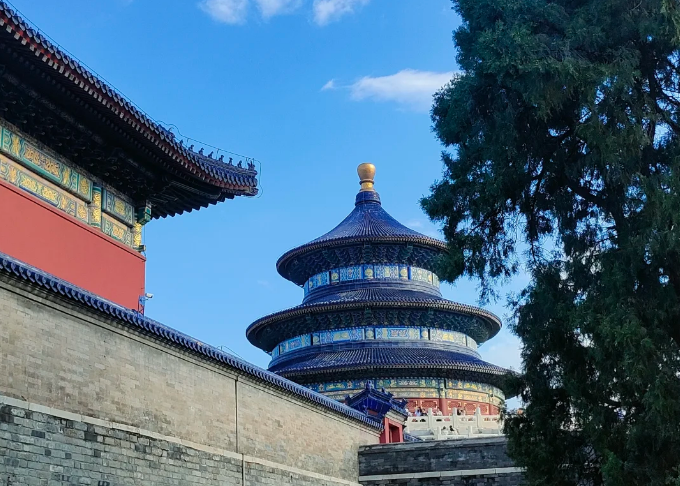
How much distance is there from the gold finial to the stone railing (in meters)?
13.9

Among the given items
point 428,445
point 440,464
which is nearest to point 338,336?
point 428,445

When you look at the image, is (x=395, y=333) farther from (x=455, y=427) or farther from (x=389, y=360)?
(x=455, y=427)

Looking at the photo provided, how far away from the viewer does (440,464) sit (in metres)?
21.5

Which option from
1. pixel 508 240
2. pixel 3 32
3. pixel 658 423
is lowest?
pixel 658 423

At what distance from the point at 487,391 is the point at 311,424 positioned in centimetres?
1430

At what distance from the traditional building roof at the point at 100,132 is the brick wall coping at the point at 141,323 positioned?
2.81 metres

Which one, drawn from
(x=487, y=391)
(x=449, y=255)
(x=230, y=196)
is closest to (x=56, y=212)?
(x=230, y=196)

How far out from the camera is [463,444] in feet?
70.4

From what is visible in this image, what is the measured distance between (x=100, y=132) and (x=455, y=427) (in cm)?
1442

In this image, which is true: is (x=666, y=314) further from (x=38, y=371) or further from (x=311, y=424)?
(x=311, y=424)

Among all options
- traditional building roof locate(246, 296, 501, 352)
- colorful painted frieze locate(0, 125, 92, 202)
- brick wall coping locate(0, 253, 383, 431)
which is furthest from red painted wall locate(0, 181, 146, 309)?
traditional building roof locate(246, 296, 501, 352)

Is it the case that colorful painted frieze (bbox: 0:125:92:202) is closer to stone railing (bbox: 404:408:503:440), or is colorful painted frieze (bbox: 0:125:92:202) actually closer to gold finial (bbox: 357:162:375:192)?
stone railing (bbox: 404:408:503:440)

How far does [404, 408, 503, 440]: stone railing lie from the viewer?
25.4 m

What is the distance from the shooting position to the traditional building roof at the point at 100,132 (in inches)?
503
